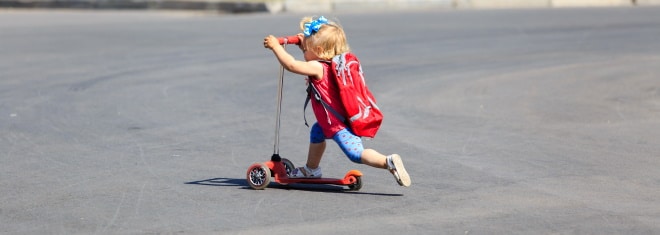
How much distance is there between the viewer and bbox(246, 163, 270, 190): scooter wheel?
25.3 feet

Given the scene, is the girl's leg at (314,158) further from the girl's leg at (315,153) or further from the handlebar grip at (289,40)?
the handlebar grip at (289,40)

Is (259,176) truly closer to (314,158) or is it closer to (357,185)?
(314,158)

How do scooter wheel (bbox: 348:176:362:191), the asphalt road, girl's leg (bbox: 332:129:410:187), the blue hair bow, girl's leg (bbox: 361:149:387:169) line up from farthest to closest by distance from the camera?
scooter wheel (bbox: 348:176:362:191) < the blue hair bow < girl's leg (bbox: 361:149:387:169) < girl's leg (bbox: 332:129:410:187) < the asphalt road

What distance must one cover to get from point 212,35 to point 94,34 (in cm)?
206

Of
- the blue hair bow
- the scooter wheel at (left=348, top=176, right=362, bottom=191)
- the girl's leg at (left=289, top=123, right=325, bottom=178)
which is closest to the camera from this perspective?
the blue hair bow

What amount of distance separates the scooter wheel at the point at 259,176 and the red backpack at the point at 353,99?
56 centimetres

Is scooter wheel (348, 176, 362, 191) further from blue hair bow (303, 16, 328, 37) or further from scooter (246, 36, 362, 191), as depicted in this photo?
blue hair bow (303, 16, 328, 37)

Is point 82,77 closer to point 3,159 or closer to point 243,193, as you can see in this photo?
point 3,159

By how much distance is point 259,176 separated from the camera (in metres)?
7.73

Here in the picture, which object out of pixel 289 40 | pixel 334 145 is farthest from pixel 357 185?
pixel 334 145

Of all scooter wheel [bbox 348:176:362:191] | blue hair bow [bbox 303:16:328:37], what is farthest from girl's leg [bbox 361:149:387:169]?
blue hair bow [bbox 303:16:328:37]

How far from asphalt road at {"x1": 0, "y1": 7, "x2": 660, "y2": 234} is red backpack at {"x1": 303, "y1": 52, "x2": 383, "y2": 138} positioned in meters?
0.43

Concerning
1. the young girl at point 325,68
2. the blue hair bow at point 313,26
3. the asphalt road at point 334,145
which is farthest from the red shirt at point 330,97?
the asphalt road at point 334,145

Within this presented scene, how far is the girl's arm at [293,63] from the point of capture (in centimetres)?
745
